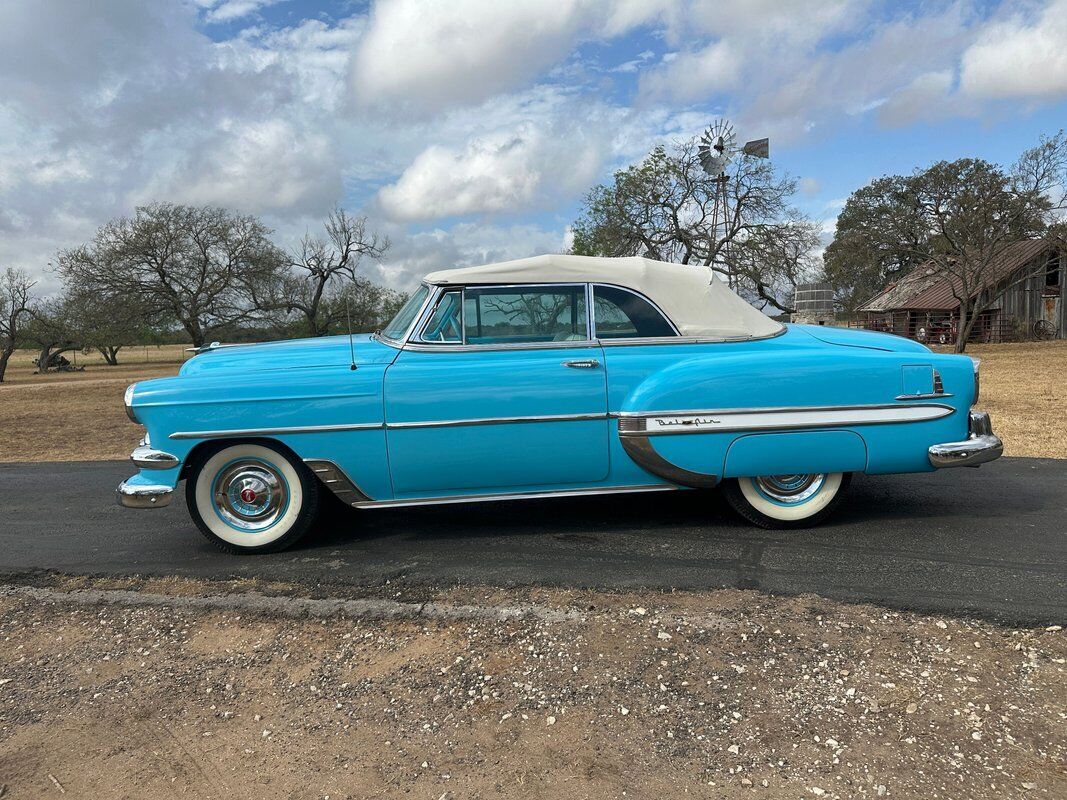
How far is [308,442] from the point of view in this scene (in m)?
3.99

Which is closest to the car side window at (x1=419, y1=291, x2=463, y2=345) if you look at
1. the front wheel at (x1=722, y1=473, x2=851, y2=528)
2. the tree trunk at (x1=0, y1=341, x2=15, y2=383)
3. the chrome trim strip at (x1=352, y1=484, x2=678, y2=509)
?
the chrome trim strip at (x1=352, y1=484, x2=678, y2=509)

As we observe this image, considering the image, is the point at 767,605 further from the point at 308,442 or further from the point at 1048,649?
the point at 308,442

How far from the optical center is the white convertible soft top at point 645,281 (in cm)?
426

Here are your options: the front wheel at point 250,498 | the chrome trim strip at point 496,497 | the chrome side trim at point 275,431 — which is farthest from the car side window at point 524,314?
the front wheel at point 250,498

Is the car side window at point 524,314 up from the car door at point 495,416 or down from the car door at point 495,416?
up

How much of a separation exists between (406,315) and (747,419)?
2190 mm

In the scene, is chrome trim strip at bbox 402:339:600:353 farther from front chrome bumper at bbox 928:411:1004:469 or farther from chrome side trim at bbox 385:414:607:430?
front chrome bumper at bbox 928:411:1004:469

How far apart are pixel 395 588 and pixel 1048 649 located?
111 inches

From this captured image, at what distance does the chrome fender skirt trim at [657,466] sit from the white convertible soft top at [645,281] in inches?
30.0

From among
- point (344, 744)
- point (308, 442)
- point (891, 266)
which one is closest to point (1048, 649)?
point (344, 744)

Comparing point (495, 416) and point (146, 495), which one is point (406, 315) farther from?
point (146, 495)

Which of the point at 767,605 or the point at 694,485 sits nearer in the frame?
the point at 767,605

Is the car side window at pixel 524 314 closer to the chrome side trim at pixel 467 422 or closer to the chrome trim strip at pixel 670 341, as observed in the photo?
the chrome trim strip at pixel 670 341

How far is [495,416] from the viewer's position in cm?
398
